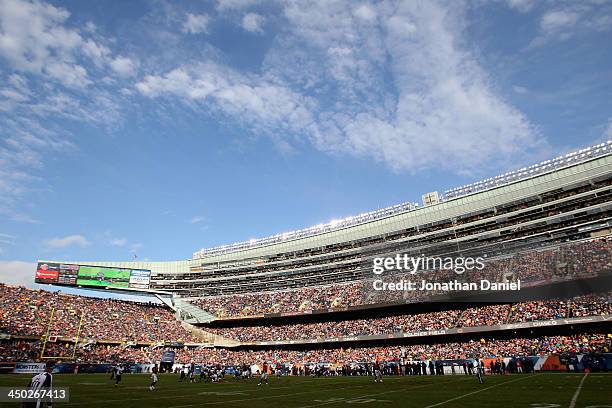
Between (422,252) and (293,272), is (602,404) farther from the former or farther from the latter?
(293,272)

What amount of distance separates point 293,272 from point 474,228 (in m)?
36.5

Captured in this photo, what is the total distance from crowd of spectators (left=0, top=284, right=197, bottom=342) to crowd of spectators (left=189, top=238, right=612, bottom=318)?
1070 centimetres

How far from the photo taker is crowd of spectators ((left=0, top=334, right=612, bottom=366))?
1654 inches

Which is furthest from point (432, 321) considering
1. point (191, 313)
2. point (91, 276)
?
point (91, 276)

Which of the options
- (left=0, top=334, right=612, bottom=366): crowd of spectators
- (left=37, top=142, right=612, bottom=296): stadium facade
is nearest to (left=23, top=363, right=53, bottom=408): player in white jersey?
(left=0, top=334, right=612, bottom=366): crowd of spectators

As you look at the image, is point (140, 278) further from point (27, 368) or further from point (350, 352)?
point (350, 352)

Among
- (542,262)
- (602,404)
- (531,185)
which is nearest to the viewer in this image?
(602,404)

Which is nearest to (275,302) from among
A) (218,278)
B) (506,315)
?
(218,278)

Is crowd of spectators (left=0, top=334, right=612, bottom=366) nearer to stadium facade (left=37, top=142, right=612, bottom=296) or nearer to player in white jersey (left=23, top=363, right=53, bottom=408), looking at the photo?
stadium facade (left=37, top=142, right=612, bottom=296)

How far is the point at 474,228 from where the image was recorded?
65.7 m

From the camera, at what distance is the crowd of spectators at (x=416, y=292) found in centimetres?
4752

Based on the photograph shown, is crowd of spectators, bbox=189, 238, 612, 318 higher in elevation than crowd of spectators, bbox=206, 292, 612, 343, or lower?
higher

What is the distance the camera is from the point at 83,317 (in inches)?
2689

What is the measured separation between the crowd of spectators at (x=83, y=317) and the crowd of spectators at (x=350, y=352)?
315 centimetres
